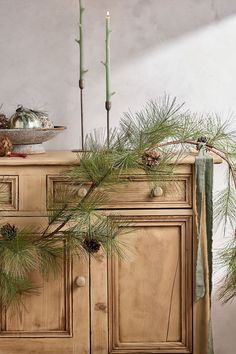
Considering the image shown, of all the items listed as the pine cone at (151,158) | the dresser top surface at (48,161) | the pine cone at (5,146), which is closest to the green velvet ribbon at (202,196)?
the dresser top surface at (48,161)

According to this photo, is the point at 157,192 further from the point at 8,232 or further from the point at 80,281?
the point at 8,232

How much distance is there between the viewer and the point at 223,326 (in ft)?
11.0

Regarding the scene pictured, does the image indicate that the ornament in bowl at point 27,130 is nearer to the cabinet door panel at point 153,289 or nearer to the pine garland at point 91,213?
the pine garland at point 91,213

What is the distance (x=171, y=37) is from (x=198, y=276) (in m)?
0.99

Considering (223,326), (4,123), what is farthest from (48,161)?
(223,326)

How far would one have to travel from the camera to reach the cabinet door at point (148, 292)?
2.84 m

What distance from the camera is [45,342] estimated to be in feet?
9.39

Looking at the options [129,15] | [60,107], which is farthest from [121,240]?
[129,15]

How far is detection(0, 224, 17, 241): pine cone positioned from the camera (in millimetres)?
2703

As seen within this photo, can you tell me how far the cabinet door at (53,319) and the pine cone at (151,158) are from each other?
41cm

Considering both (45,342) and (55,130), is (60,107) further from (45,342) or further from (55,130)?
(45,342)

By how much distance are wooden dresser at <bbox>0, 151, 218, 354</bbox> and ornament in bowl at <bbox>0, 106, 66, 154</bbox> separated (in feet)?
0.44

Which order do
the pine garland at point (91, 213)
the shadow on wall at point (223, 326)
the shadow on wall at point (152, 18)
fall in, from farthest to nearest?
the shadow on wall at point (223, 326) → the shadow on wall at point (152, 18) → the pine garland at point (91, 213)

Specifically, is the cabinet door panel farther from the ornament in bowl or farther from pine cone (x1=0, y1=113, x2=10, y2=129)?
pine cone (x1=0, y1=113, x2=10, y2=129)
